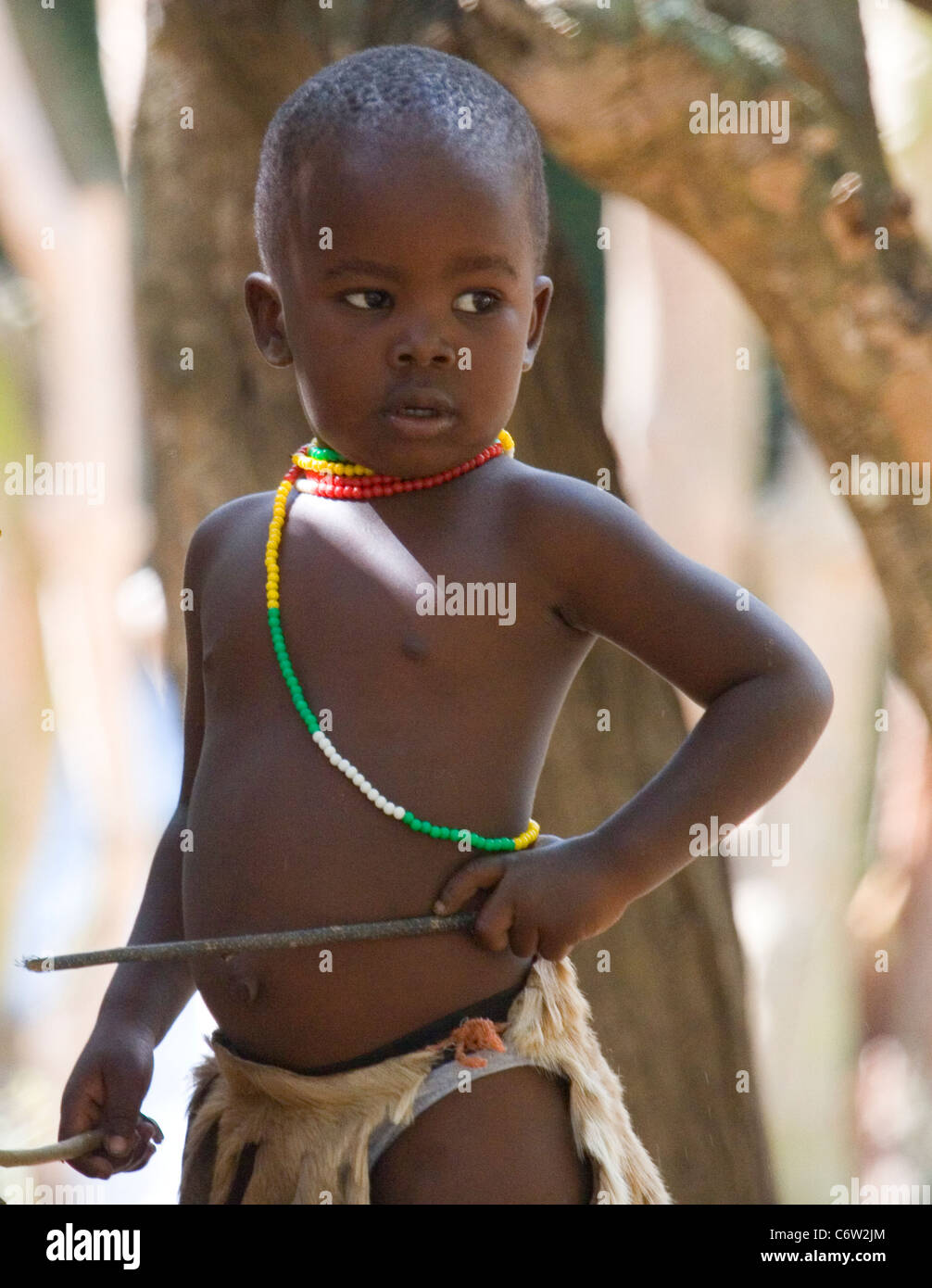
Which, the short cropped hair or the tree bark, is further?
the tree bark

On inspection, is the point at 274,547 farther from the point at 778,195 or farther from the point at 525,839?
the point at 778,195

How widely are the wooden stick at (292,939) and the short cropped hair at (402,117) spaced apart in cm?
47

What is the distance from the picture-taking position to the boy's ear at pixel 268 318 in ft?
3.68

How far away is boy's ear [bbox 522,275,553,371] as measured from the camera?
111 centimetres

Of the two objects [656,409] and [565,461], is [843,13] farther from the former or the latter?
[656,409]

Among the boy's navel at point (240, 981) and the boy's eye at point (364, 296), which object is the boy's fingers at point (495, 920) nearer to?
the boy's navel at point (240, 981)

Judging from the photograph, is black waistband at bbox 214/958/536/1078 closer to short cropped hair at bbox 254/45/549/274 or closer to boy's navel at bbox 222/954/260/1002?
boy's navel at bbox 222/954/260/1002

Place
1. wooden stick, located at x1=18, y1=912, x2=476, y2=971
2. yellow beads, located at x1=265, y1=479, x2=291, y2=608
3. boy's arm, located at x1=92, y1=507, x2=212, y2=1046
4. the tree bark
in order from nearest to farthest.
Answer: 1. wooden stick, located at x1=18, y1=912, x2=476, y2=971
2. yellow beads, located at x1=265, y1=479, x2=291, y2=608
3. boy's arm, located at x1=92, y1=507, x2=212, y2=1046
4. the tree bark

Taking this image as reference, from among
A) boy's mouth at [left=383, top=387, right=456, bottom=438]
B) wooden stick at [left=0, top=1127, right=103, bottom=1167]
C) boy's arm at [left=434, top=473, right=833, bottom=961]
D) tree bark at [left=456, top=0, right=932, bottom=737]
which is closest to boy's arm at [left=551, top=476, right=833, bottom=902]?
boy's arm at [left=434, top=473, right=833, bottom=961]

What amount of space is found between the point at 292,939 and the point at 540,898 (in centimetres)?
17

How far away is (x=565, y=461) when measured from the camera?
6.48 feet

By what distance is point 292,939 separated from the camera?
98cm

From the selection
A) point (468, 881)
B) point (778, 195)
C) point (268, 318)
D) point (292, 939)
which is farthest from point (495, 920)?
point (778, 195)

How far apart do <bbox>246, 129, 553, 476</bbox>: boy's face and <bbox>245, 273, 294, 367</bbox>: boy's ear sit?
0.06m
